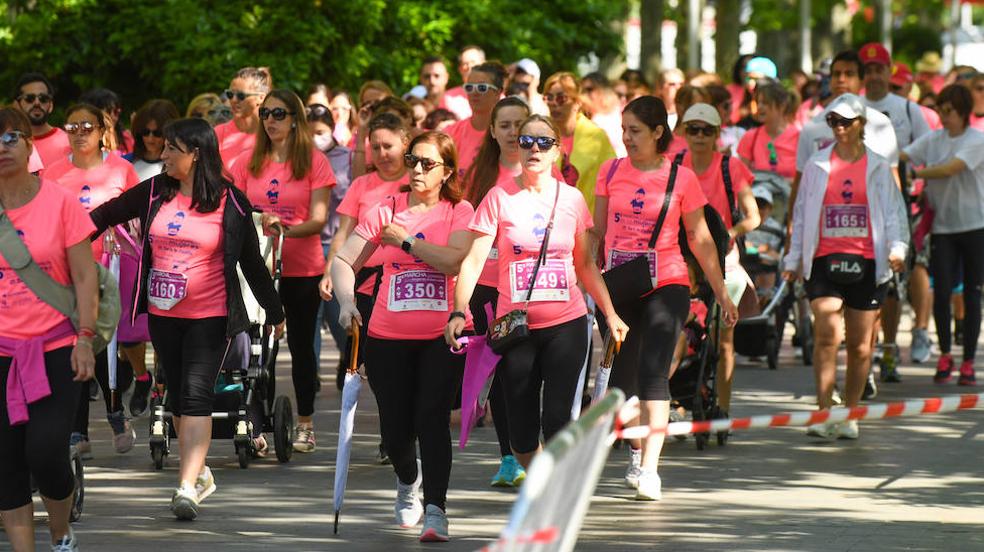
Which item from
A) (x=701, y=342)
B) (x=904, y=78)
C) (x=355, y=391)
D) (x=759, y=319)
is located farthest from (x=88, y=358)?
(x=904, y=78)

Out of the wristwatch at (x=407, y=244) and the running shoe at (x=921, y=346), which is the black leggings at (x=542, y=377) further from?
the running shoe at (x=921, y=346)

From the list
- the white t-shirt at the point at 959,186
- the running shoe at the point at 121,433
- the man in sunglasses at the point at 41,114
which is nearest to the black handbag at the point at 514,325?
the running shoe at the point at 121,433

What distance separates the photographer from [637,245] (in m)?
9.71

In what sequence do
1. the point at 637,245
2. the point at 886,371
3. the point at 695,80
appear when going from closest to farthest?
the point at 637,245, the point at 886,371, the point at 695,80

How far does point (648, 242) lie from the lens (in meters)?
9.68

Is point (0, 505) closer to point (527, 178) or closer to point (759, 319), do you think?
point (527, 178)

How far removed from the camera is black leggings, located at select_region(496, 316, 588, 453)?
28.1ft

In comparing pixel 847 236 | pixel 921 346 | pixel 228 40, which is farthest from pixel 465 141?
pixel 228 40

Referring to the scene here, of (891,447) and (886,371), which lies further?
(886,371)

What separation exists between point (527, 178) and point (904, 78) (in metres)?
10.6

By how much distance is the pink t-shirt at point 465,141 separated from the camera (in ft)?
38.2

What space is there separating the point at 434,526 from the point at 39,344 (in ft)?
6.11

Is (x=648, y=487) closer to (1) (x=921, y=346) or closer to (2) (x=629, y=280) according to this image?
(2) (x=629, y=280)

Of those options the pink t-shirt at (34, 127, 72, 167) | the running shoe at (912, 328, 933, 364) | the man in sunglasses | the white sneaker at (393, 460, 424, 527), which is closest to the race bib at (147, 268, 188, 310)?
the white sneaker at (393, 460, 424, 527)
